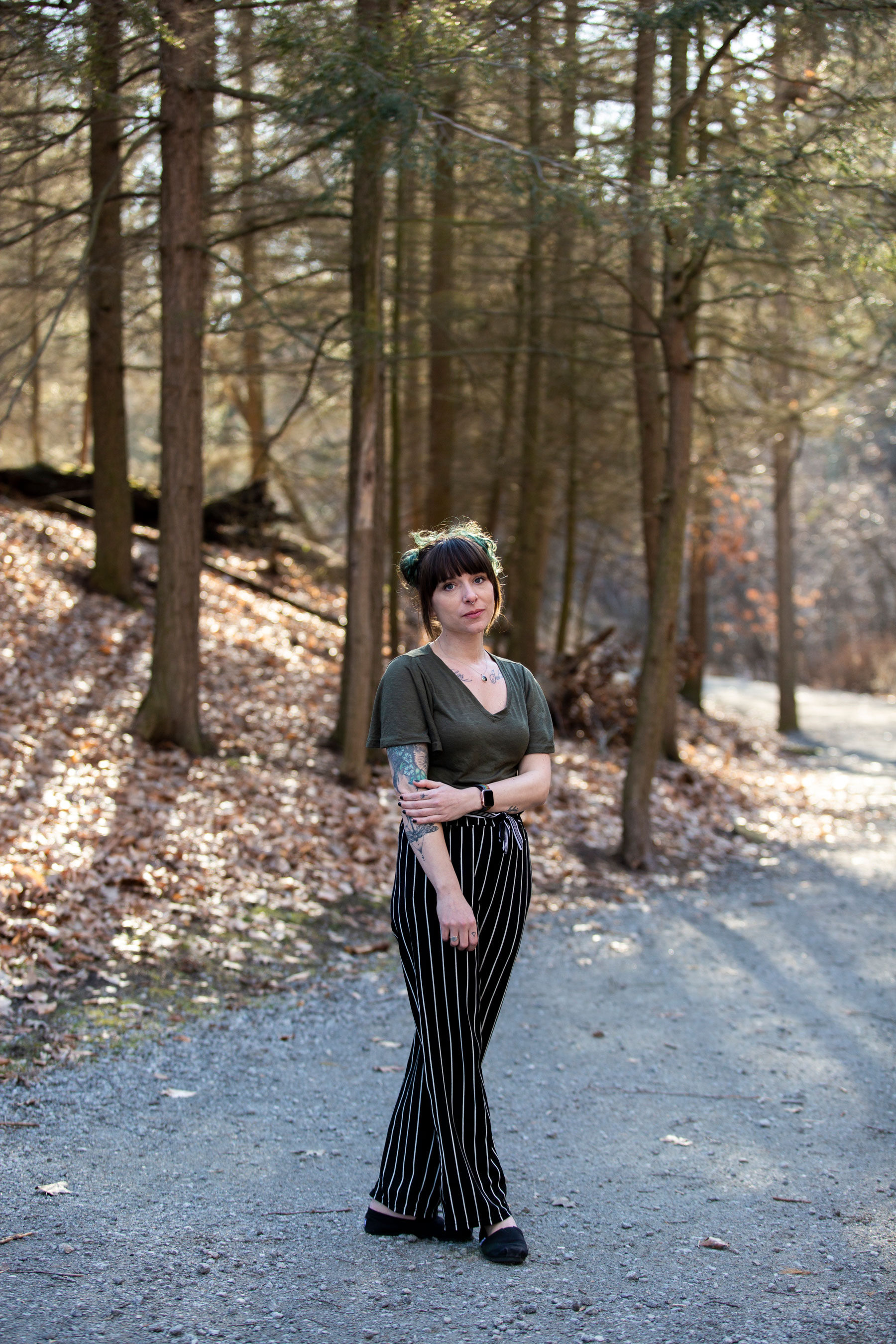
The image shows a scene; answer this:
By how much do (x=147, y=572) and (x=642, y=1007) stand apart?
9.31 meters

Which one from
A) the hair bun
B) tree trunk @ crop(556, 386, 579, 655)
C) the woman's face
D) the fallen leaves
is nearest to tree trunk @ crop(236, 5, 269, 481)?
tree trunk @ crop(556, 386, 579, 655)

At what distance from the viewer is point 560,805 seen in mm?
10883

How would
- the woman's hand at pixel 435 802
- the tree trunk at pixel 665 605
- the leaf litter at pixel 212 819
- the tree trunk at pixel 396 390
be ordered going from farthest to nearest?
the tree trunk at pixel 396 390, the tree trunk at pixel 665 605, the leaf litter at pixel 212 819, the woman's hand at pixel 435 802

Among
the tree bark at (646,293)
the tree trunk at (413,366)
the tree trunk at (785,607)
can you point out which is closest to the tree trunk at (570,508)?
the tree bark at (646,293)

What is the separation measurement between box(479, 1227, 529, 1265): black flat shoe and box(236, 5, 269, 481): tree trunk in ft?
22.3

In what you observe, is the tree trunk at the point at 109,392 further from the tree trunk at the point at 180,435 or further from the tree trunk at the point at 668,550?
the tree trunk at the point at 668,550

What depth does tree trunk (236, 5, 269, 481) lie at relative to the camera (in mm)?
7734

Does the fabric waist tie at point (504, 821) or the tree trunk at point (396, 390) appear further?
the tree trunk at point (396, 390)

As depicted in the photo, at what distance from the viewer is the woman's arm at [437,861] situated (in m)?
3.14

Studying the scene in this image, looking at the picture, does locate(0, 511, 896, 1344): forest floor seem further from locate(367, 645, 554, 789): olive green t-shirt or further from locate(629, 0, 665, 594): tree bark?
locate(629, 0, 665, 594): tree bark

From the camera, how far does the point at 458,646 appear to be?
3314 mm

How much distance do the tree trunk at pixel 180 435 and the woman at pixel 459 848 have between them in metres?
6.16

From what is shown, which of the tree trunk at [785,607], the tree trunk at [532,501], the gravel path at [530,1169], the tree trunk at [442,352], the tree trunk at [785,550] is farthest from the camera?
the tree trunk at [785,607]

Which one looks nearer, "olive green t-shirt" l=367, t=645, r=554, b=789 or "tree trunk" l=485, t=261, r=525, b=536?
"olive green t-shirt" l=367, t=645, r=554, b=789
